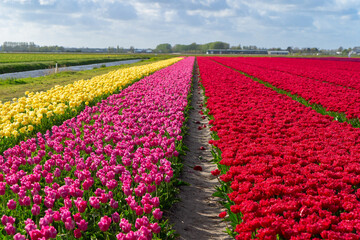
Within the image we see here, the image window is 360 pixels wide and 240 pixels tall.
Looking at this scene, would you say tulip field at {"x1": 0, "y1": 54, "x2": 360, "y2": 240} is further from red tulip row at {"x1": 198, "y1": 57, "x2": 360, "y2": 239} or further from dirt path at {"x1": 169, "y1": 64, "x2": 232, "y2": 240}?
dirt path at {"x1": 169, "y1": 64, "x2": 232, "y2": 240}

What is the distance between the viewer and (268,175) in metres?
4.51

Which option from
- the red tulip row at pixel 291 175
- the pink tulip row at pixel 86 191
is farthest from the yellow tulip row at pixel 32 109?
the red tulip row at pixel 291 175

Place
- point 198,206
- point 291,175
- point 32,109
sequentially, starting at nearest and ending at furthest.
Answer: point 291,175 < point 198,206 < point 32,109

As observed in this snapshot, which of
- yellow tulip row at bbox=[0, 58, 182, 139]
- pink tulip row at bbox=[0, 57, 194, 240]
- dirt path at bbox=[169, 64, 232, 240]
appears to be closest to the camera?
pink tulip row at bbox=[0, 57, 194, 240]

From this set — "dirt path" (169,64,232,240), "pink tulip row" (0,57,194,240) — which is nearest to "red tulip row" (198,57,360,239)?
"dirt path" (169,64,232,240)

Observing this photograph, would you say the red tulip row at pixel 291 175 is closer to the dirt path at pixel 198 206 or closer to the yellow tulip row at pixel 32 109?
the dirt path at pixel 198 206

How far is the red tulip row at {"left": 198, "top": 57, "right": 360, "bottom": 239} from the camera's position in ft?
10.6

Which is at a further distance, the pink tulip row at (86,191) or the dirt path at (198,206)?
the dirt path at (198,206)

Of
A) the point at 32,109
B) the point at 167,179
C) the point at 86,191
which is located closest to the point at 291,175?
the point at 167,179

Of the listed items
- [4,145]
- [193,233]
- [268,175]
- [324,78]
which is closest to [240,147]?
[268,175]

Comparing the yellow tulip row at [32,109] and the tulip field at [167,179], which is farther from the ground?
the yellow tulip row at [32,109]

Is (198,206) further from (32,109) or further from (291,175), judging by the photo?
(32,109)

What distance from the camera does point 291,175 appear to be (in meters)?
4.38

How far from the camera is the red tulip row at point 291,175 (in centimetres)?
322
